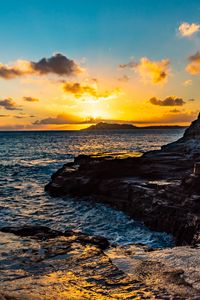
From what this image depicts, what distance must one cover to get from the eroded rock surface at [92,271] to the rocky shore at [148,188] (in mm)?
3269

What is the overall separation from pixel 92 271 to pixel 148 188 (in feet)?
44.3

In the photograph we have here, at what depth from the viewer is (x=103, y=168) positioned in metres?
31.1

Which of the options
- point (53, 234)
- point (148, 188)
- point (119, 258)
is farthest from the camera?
point (148, 188)

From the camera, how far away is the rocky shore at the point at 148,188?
18.1 meters

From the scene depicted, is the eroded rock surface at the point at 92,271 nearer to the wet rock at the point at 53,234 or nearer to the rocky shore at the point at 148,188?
the wet rock at the point at 53,234

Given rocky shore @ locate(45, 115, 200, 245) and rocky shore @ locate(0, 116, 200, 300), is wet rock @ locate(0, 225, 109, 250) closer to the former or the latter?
rocky shore @ locate(0, 116, 200, 300)

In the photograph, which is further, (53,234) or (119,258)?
(53,234)

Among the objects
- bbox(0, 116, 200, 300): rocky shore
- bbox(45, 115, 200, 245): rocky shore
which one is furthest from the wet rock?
bbox(45, 115, 200, 245): rocky shore

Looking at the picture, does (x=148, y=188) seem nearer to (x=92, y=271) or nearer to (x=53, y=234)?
(x=53, y=234)

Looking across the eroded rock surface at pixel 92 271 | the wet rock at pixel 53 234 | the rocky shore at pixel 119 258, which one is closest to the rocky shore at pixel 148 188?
the rocky shore at pixel 119 258

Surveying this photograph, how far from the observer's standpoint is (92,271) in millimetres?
10516

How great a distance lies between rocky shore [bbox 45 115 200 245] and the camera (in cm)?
1809

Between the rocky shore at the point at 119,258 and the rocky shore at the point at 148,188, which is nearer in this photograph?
the rocky shore at the point at 119,258

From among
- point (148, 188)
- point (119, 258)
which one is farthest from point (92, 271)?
point (148, 188)
